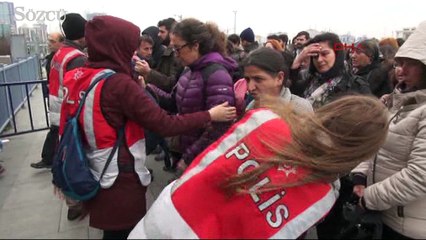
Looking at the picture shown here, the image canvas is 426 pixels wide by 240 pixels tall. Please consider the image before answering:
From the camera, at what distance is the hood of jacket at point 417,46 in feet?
5.52

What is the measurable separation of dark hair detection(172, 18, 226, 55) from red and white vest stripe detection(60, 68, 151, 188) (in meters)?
0.84

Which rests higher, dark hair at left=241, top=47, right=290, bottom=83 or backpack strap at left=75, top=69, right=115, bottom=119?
dark hair at left=241, top=47, right=290, bottom=83

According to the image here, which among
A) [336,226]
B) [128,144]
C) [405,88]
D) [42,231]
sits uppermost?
[405,88]

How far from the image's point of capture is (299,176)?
1048mm

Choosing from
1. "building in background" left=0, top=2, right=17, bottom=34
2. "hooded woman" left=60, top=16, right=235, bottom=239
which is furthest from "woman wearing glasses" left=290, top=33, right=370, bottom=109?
"building in background" left=0, top=2, right=17, bottom=34

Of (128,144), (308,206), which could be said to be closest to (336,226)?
(308,206)

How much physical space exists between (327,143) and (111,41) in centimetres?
121

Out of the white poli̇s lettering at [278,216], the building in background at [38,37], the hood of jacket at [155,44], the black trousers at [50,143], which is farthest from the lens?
the building in background at [38,37]

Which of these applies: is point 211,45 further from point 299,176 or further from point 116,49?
point 299,176

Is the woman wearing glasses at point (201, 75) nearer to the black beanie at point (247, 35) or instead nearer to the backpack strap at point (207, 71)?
the backpack strap at point (207, 71)

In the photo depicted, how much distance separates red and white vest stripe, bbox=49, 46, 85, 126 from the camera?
3443 millimetres

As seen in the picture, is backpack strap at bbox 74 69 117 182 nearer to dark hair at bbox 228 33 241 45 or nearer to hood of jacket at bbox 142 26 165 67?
hood of jacket at bbox 142 26 165 67

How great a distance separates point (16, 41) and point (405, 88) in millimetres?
14824

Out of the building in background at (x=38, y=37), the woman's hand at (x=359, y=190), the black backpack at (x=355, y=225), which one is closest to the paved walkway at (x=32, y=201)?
the black backpack at (x=355, y=225)
